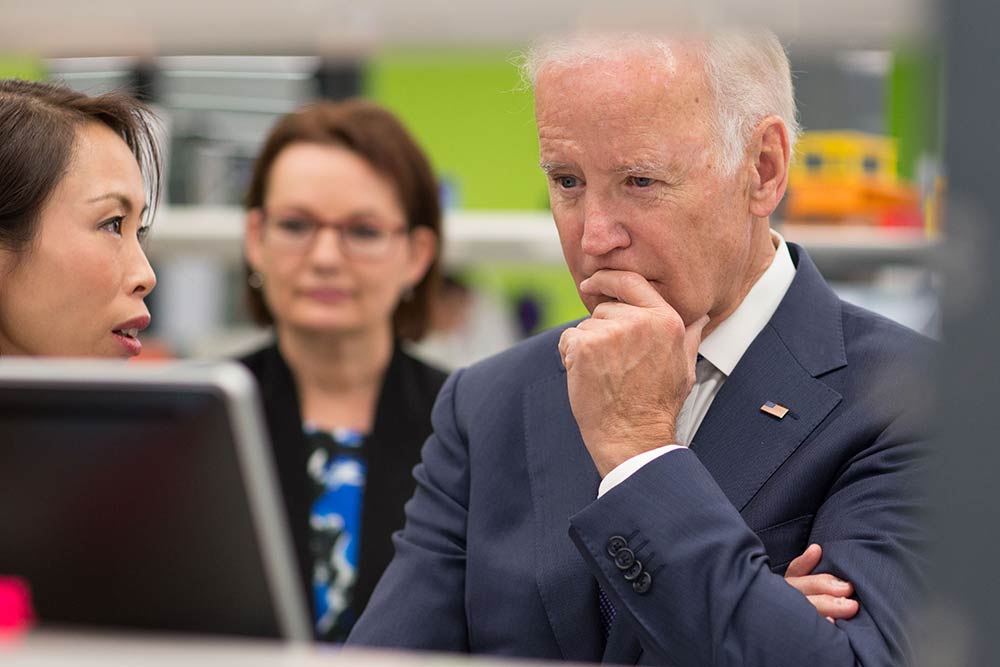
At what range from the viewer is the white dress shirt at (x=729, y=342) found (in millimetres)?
1463

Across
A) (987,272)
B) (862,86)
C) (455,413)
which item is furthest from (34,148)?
(862,86)

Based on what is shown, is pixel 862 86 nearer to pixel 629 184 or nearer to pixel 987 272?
pixel 629 184

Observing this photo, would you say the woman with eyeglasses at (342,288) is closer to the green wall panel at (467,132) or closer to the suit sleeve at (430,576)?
the suit sleeve at (430,576)

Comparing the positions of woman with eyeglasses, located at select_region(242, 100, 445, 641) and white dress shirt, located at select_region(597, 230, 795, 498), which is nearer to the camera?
white dress shirt, located at select_region(597, 230, 795, 498)

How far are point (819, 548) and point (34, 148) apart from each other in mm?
1085

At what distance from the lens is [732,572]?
118cm

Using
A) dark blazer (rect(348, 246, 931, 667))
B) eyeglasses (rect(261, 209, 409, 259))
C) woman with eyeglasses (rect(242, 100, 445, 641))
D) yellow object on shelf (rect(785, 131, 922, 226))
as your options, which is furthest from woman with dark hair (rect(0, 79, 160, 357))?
yellow object on shelf (rect(785, 131, 922, 226))

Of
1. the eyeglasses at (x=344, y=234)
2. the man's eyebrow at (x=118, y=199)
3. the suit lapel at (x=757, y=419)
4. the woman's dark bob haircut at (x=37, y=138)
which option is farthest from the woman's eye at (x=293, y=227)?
the suit lapel at (x=757, y=419)

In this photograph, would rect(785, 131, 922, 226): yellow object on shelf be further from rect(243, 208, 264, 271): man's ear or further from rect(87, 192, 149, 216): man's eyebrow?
rect(87, 192, 149, 216): man's eyebrow

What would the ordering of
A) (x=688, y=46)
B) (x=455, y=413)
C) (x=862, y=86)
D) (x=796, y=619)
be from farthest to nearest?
(x=862, y=86) → (x=455, y=413) → (x=688, y=46) → (x=796, y=619)

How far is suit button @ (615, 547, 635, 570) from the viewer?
47.5 inches

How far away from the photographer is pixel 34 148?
60.8 inches

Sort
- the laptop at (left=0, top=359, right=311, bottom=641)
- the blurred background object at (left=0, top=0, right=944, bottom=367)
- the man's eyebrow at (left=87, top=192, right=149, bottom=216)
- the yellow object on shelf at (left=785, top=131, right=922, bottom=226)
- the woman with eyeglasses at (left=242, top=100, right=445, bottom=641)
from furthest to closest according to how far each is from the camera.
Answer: the yellow object on shelf at (left=785, top=131, right=922, bottom=226) → the woman with eyeglasses at (left=242, top=100, right=445, bottom=641) → the man's eyebrow at (left=87, top=192, right=149, bottom=216) → the laptop at (left=0, top=359, right=311, bottom=641) → the blurred background object at (left=0, top=0, right=944, bottom=367)

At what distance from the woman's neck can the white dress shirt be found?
118 centimetres
